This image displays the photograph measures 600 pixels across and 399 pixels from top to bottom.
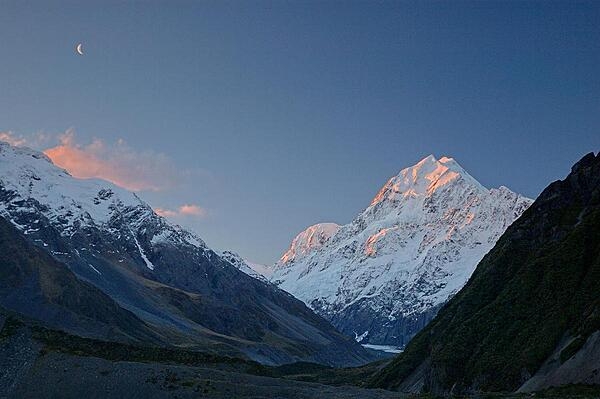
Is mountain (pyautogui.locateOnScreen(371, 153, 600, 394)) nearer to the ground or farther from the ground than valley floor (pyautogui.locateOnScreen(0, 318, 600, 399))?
farther from the ground

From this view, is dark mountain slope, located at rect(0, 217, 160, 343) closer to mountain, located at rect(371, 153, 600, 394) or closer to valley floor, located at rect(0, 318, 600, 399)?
valley floor, located at rect(0, 318, 600, 399)

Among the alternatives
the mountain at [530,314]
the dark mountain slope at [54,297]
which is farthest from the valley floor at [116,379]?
the dark mountain slope at [54,297]

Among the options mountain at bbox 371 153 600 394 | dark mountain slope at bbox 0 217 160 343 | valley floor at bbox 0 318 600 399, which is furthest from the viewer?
dark mountain slope at bbox 0 217 160 343

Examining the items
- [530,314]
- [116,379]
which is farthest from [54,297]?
[530,314]

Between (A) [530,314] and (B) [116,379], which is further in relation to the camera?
(A) [530,314]

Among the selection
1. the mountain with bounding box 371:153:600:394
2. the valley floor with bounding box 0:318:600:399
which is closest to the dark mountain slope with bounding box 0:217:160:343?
the valley floor with bounding box 0:318:600:399

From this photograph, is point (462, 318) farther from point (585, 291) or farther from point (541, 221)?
point (585, 291)

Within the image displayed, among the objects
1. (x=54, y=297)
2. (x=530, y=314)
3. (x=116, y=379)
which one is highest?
(x=530, y=314)

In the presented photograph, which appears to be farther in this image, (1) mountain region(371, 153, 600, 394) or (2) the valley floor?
(1) mountain region(371, 153, 600, 394)

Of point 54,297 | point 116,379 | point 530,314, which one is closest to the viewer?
point 116,379

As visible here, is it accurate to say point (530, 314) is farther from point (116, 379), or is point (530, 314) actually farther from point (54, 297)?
point (54, 297)
